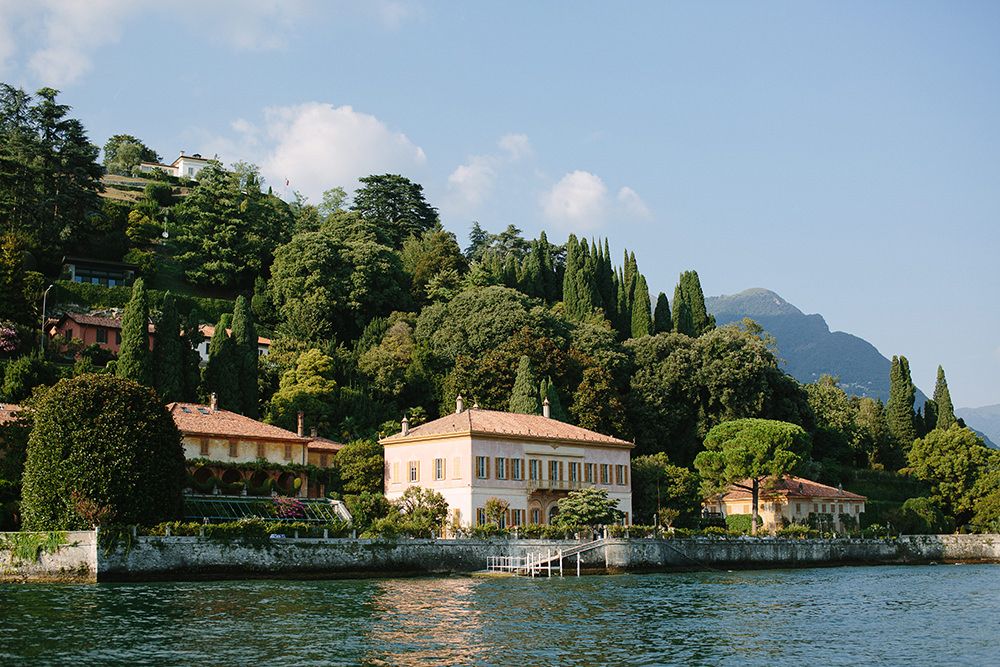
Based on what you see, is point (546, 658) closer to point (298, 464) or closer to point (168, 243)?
point (298, 464)

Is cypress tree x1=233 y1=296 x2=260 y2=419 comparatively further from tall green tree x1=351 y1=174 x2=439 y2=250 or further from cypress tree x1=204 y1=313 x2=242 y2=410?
tall green tree x1=351 y1=174 x2=439 y2=250

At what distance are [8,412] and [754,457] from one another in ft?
135

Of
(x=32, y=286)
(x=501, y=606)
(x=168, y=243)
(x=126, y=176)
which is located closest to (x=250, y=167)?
(x=126, y=176)

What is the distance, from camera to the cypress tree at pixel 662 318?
98.3 meters

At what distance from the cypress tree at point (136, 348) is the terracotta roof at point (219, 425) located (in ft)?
7.49

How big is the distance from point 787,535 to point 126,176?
310 ft

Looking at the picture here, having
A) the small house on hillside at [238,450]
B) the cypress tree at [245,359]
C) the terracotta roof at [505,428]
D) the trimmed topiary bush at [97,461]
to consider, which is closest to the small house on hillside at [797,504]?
the terracotta roof at [505,428]

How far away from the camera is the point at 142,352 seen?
60375 millimetres

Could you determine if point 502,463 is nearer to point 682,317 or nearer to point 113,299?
point 113,299

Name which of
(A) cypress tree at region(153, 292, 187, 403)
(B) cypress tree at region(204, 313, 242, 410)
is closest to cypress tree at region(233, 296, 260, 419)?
(B) cypress tree at region(204, 313, 242, 410)

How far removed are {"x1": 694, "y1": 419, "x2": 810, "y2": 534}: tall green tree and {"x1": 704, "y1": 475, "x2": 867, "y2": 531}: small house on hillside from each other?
3772mm

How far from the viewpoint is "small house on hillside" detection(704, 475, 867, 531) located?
75.6m

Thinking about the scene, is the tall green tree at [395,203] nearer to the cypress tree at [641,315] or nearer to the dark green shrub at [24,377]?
the cypress tree at [641,315]

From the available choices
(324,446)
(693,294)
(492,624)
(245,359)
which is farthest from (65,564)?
(693,294)
